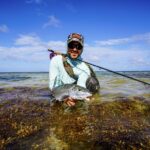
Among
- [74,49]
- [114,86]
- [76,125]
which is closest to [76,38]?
[74,49]

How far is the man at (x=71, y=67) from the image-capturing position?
8445mm

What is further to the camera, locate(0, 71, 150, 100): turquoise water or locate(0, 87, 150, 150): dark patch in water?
locate(0, 71, 150, 100): turquoise water

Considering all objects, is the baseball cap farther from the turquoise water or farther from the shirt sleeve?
the turquoise water

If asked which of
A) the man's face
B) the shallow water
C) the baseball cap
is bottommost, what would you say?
the shallow water

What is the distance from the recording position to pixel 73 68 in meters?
9.14

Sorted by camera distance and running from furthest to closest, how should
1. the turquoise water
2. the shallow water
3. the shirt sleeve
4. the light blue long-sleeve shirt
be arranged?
the turquoise water
the shirt sleeve
the light blue long-sleeve shirt
the shallow water

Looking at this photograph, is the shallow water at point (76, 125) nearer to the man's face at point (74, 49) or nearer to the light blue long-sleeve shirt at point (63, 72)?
the light blue long-sleeve shirt at point (63, 72)

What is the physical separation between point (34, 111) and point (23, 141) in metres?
2.75

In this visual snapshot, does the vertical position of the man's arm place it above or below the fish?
above

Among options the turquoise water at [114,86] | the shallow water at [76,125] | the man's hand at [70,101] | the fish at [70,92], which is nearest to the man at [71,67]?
the man's hand at [70,101]

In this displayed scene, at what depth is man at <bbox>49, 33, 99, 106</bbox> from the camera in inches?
332

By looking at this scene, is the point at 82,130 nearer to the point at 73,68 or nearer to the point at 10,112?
the point at 10,112

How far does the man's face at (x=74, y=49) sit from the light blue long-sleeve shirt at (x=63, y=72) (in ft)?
1.31

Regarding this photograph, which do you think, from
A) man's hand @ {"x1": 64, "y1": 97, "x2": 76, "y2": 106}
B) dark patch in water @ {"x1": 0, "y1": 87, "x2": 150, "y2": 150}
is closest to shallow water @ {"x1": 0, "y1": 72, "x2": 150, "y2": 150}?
dark patch in water @ {"x1": 0, "y1": 87, "x2": 150, "y2": 150}
